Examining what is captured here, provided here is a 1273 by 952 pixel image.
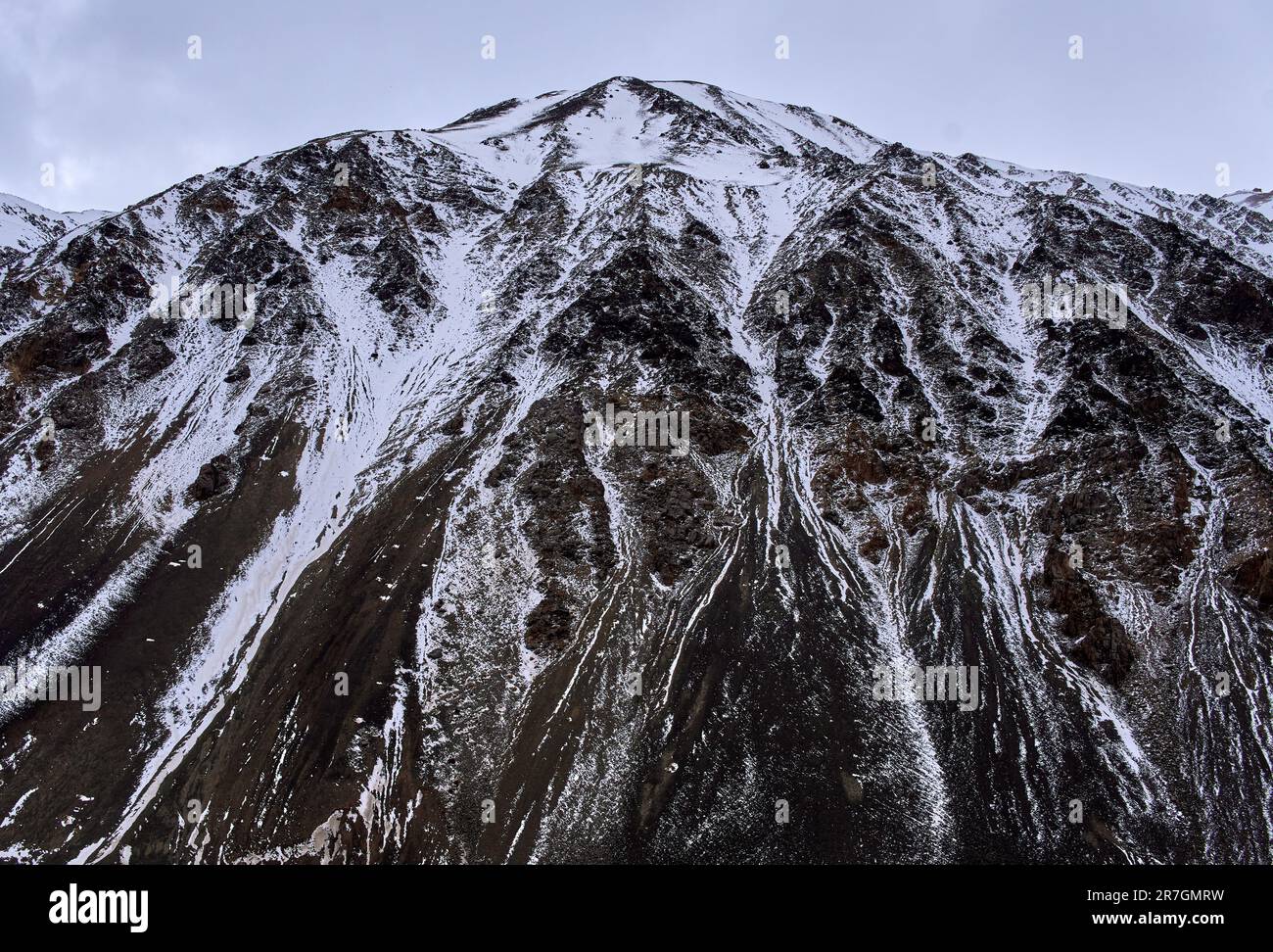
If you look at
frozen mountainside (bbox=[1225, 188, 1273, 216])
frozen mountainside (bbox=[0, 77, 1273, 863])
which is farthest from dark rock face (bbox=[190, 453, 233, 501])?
frozen mountainside (bbox=[1225, 188, 1273, 216])

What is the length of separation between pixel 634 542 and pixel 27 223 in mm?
111653

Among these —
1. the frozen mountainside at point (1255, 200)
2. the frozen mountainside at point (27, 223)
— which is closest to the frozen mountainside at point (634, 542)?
the frozen mountainside at point (27, 223)

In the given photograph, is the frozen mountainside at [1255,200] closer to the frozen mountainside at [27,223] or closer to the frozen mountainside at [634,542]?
the frozen mountainside at [634,542]

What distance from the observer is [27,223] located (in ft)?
311

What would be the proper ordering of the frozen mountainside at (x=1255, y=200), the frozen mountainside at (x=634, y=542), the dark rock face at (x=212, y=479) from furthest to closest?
the frozen mountainside at (x=1255, y=200) < the dark rock face at (x=212, y=479) < the frozen mountainside at (x=634, y=542)

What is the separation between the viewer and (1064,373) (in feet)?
158

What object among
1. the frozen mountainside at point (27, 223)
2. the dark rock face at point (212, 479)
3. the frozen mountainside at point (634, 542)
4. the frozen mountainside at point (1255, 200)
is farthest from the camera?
the frozen mountainside at point (1255, 200)

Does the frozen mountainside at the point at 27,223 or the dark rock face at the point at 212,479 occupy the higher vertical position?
the frozen mountainside at the point at 27,223

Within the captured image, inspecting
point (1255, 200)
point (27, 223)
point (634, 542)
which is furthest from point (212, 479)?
point (1255, 200)

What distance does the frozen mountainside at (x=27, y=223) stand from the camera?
8494 centimetres

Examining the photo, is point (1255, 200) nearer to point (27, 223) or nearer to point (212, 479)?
point (212, 479)

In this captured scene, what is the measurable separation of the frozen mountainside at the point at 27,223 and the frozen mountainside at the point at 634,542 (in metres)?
36.4

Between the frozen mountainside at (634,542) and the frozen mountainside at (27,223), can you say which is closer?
the frozen mountainside at (634,542)
